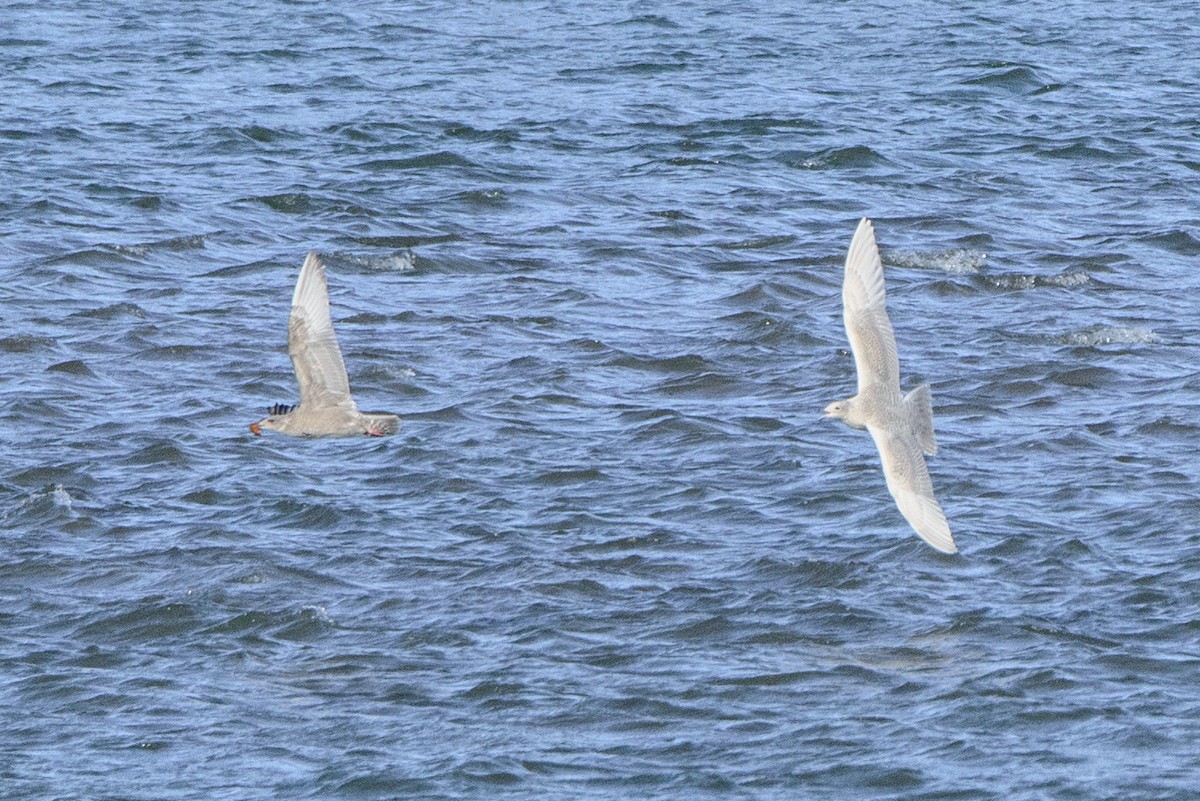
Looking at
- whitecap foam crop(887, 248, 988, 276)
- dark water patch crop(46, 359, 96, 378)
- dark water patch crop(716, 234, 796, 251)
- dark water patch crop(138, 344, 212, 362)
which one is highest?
dark water patch crop(46, 359, 96, 378)

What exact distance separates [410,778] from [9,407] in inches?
231

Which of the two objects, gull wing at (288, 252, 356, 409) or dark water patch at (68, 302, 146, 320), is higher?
gull wing at (288, 252, 356, 409)

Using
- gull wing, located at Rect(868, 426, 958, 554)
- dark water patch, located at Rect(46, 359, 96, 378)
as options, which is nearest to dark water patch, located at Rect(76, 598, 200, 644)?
gull wing, located at Rect(868, 426, 958, 554)

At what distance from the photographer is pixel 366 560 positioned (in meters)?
11.0

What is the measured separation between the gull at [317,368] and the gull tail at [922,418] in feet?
8.58

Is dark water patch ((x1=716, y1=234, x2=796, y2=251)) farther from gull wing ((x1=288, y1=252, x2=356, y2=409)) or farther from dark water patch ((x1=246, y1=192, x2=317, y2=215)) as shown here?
gull wing ((x1=288, y1=252, x2=356, y2=409))

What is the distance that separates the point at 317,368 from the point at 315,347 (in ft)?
0.38

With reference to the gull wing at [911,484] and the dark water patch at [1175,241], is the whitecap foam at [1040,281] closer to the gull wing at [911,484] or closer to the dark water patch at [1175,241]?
the dark water patch at [1175,241]

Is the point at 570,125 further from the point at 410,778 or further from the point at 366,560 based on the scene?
the point at 410,778

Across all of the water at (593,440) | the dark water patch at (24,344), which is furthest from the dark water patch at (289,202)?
the dark water patch at (24,344)

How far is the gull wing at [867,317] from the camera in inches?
392

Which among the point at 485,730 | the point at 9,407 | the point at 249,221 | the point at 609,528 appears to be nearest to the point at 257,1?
the point at 249,221

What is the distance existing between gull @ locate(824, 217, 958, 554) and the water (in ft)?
2.61

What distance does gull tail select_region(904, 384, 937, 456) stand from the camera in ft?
31.4
